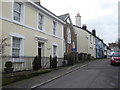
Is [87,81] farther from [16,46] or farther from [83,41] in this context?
[83,41]

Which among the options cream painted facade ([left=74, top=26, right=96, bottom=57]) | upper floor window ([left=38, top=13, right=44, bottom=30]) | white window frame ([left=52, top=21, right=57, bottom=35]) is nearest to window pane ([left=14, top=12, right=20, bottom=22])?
upper floor window ([left=38, top=13, right=44, bottom=30])

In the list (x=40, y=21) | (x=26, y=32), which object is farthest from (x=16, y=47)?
(x=40, y=21)

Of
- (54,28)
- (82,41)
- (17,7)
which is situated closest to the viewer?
(17,7)

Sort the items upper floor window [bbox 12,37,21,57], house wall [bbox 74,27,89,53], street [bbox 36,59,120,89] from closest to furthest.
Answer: street [bbox 36,59,120,89]
upper floor window [bbox 12,37,21,57]
house wall [bbox 74,27,89,53]

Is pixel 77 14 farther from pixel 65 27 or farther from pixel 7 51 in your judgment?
pixel 7 51

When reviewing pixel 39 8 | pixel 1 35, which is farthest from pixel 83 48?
pixel 1 35

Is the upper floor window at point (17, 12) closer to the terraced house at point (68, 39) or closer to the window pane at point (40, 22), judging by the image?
the window pane at point (40, 22)

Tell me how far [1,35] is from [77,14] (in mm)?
28249

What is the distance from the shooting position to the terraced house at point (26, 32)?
11.7 meters

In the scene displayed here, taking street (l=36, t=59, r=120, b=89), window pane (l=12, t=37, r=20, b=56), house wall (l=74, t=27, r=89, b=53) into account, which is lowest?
street (l=36, t=59, r=120, b=89)

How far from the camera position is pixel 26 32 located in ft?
45.3

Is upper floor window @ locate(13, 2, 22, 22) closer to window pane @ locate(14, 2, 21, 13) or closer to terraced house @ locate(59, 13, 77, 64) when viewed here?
window pane @ locate(14, 2, 21, 13)

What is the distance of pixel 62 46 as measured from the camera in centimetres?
2164

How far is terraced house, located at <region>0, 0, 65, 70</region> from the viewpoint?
11.7 m
